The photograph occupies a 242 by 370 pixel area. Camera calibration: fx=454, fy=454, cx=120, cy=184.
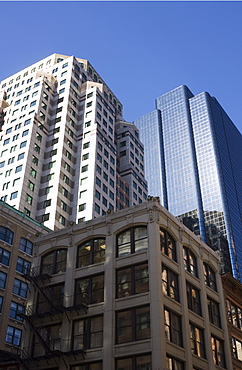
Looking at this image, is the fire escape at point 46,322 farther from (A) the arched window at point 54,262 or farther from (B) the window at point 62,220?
(B) the window at point 62,220

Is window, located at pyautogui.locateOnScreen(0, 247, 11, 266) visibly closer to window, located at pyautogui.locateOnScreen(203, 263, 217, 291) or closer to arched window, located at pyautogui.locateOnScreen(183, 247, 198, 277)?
arched window, located at pyautogui.locateOnScreen(183, 247, 198, 277)

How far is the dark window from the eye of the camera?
38562 mm

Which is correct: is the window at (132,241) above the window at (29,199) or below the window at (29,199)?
below

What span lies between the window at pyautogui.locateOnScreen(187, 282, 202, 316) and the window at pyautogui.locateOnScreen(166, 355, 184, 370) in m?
5.20

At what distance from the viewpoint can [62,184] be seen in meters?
95.4

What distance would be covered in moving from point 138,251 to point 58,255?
8117 mm

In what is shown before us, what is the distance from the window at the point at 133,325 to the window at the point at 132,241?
15.8 feet

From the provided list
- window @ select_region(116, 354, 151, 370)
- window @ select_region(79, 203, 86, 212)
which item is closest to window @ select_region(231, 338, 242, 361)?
window @ select_region(116, 354, 151, 370)

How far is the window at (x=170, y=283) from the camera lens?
33537mm

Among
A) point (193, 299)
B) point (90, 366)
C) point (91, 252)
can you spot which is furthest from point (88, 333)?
point (193, 299)

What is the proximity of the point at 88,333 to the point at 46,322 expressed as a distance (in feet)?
13.8

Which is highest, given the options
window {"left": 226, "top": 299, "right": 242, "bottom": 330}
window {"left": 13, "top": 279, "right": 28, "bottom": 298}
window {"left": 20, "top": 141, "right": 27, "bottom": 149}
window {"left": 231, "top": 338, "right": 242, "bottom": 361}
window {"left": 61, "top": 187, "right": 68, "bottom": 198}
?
window {"left": 20, "top": 141, "right": 27, "bottom": 149}

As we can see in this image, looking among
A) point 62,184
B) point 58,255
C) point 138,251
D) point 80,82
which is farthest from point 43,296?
point 80,82

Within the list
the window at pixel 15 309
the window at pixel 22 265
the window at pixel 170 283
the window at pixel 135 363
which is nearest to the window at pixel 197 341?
the window at pixel 170 283
